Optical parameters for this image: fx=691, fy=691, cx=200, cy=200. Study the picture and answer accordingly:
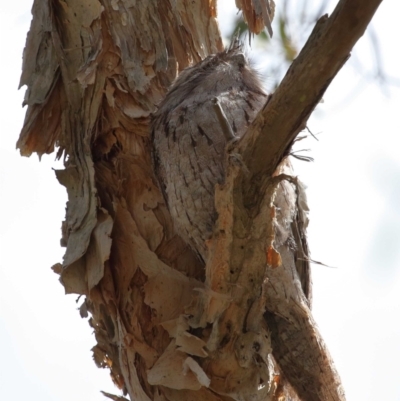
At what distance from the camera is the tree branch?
76.0 inches

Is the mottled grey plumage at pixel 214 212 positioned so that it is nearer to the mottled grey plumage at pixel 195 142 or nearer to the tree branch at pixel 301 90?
the mottled grey plumage at pixel 195 142

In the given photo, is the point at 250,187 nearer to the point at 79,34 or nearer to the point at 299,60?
the point at 299,60

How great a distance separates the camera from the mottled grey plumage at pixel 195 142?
296cm

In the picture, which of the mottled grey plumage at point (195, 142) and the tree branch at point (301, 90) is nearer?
the tree branch at point (301, 90)

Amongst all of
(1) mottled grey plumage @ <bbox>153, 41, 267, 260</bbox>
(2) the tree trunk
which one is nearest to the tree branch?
(2) the tree trunk

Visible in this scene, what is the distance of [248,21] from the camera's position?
3535 mm

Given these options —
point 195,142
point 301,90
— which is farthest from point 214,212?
point 301,90

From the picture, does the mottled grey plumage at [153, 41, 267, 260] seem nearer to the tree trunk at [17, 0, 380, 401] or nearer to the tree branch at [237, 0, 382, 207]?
the tree trunk at [17, 0, 380, 401]

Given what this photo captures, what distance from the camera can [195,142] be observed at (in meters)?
3.02

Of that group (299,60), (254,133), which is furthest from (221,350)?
(299,60)

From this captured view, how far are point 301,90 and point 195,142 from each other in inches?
39.9

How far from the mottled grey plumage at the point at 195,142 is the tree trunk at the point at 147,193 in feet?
0.33

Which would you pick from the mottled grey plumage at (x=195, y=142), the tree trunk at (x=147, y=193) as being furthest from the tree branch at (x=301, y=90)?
the mottled grey plumage at (x=195, y=142)

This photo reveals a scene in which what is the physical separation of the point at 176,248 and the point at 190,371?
2.14 feet
